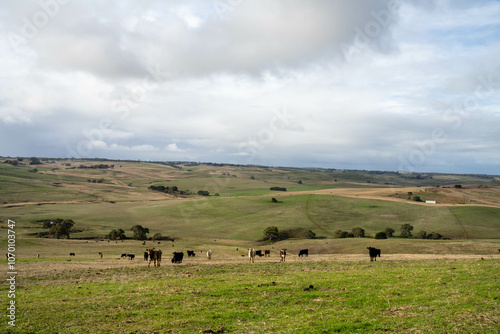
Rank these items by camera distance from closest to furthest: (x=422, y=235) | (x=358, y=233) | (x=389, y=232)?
1. (x=422, y=235)
2. (x=358, y=233)
3. (x=389, y=232)

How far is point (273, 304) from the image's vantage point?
14.8 metres

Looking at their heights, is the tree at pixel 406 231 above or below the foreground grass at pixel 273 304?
below

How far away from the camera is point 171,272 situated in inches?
987

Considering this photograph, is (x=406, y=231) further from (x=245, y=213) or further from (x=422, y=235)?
(x=245, y=213)

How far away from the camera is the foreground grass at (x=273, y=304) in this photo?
38.7ft

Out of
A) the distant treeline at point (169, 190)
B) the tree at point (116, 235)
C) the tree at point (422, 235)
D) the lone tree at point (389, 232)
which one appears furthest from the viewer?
the distant treeline at point (169, 190)

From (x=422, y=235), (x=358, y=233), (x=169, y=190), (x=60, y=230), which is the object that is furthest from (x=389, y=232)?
(x=169, y=190)

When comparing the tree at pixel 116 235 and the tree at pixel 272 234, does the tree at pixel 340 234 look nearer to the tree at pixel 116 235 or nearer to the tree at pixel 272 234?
the tree at pixel 272 234

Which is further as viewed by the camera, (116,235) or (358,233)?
(358,233)

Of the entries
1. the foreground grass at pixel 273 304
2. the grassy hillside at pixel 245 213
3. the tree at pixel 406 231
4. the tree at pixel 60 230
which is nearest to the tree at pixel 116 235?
the grassy hillside at pixel 245 213

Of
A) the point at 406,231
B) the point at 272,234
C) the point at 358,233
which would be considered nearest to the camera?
the point at 272,234

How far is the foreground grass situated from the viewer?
464 inches

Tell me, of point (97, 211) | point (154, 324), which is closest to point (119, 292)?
point (154, 324)

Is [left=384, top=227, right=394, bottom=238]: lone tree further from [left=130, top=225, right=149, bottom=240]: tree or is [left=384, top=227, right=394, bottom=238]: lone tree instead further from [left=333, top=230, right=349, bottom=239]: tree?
[left=130, top=225, right=149, bottom=240]: tree
